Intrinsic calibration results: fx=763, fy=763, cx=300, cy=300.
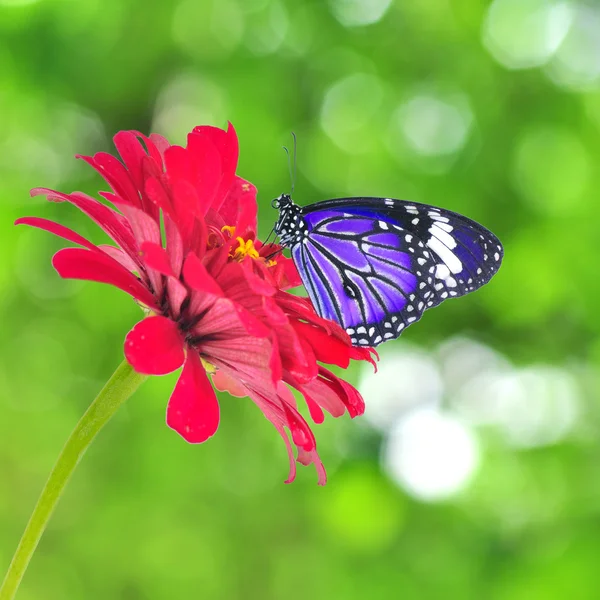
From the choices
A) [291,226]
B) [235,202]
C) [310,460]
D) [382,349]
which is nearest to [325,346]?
[310,460]

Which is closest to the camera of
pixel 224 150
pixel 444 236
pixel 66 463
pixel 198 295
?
pixel 66 463

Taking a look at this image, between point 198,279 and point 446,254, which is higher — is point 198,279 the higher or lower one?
the lower one

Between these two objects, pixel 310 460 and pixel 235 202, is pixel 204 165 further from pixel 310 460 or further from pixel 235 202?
pixel 310 460

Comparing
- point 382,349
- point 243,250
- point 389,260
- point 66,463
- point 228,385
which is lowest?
point 66,463

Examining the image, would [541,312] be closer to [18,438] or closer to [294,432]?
[18,438]

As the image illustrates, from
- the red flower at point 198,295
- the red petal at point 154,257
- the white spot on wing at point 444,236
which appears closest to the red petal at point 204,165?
the red flower at point 198,295

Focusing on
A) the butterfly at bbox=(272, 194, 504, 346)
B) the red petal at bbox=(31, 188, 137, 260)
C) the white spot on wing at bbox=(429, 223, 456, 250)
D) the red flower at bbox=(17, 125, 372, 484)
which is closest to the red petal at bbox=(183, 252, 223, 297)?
the red flower at bbox=(17, 125, 372, 484)

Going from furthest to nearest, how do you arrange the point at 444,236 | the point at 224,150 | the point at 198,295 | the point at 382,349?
1. the point at 382,349
2. the point at 444,236
3. the point at 224,150
4. the point at 198,295

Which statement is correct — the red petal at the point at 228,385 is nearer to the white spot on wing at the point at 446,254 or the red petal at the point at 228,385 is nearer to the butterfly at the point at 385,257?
the butterfly at the point at 385,257
